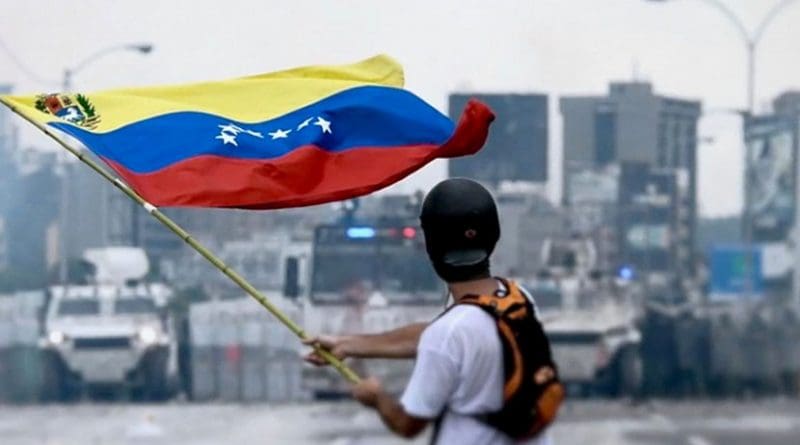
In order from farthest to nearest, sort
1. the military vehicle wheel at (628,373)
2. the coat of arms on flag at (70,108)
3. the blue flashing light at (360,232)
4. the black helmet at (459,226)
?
the military vehicle wheel at (628,373) < the blue flashing light at (360,232) < the coat of arms on flag at (70,108) < the black helmet at (459,226)

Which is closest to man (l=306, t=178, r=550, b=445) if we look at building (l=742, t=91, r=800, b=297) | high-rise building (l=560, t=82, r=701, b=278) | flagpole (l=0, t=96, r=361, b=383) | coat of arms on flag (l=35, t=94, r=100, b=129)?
flagpole (l=0, t=96, r=361, b=383)

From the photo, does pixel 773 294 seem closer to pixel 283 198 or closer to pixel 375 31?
pixel 375 31

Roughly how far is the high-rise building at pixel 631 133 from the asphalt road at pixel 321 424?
86.7 inches

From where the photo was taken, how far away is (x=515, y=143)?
67.7ft

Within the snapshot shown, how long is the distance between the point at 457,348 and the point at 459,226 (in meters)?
0.24

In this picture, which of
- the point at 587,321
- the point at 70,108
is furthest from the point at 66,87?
the point at 70,108

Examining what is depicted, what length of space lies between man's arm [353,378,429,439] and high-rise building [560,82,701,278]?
57.3 feet

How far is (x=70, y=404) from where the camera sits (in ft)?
70.6

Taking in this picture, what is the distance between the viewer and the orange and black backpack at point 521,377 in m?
3.94

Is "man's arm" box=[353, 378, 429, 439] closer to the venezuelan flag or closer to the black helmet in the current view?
the black helmet

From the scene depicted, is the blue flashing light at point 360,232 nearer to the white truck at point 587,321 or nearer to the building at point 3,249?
the white truck at point 587,321

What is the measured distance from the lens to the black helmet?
402 cm

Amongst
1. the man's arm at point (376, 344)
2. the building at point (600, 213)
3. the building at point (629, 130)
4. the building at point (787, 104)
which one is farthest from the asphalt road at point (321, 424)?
the man's arm at point (376, 344)

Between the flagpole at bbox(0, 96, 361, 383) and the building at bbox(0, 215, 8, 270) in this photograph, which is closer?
the flagpole at bbox(0, 96, 361, 383)
